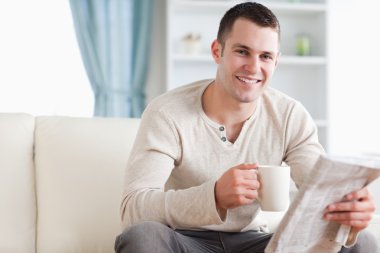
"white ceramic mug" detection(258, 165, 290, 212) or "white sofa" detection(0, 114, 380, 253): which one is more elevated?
"white ceramic mug" detection(258, 165, 290, 212)

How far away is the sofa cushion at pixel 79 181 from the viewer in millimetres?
2195

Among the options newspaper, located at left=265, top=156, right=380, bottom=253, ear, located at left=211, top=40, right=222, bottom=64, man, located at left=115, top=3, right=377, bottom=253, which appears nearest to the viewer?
newspaper, located at left=265, top=156, right=380, bottom=253

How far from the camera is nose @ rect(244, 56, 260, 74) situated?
1.99 meters

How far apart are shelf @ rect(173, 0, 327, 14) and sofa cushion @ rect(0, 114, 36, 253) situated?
2.15 metres

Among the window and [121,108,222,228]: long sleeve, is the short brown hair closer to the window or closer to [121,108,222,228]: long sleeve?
[121,108,222,228]: long sleeve

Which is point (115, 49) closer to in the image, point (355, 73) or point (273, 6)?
point (273, 6)

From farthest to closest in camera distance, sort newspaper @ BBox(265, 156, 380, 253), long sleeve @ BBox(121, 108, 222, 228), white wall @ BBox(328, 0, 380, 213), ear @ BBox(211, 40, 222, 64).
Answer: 1. white wall @ BBox(328, 0, 380, 213)
2. ear @ BBox(211, 40, 222, 64)
3. long sleeve @ BBox(121, 108, 222, 228)
4. newspaper @ BBox(265, 156, 380, 253)

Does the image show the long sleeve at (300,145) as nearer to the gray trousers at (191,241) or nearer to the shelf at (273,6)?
the gray trousers at (191,241)

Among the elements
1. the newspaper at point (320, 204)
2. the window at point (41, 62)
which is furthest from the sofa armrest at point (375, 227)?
the window at point (41, 62)

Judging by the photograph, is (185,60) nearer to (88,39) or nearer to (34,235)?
(88,39)

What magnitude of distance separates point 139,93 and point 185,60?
387 mm

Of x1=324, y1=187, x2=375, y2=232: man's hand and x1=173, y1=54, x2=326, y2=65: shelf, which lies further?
x1=173, y1=54, x2=326, y2=65: shelf

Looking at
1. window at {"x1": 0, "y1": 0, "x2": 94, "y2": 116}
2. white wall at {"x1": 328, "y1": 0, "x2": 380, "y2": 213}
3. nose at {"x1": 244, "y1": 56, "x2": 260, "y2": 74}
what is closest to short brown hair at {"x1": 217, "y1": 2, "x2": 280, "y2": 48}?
nose at {"x1": 244, "y1": 56, "x2": 260, "y2": 74}

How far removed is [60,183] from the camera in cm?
225
